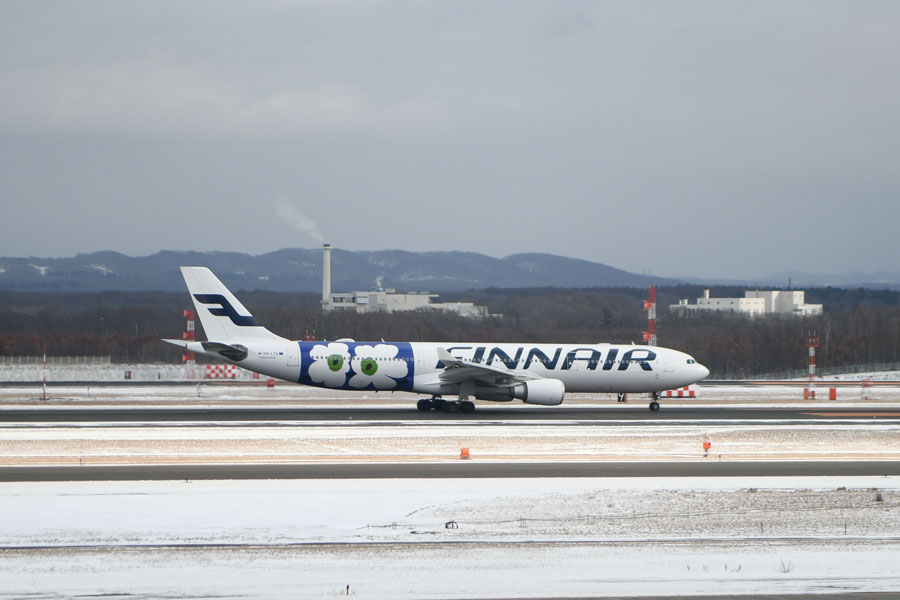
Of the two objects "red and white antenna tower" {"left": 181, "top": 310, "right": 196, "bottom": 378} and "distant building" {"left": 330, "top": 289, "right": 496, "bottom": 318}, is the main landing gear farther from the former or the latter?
"distant building" {"left": 330, "top": 289, "right": 496, "bottom": 318}

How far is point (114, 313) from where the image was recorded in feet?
383

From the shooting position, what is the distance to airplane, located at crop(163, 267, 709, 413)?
38031 millimetres

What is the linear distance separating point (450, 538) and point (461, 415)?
21794mm

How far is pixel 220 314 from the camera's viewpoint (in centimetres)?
3938

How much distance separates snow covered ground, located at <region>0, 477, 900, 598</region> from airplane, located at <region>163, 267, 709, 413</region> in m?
17.4

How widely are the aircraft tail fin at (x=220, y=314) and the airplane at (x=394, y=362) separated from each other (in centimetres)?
4

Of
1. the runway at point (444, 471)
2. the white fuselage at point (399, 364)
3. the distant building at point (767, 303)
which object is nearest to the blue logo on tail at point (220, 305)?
the white fuselage at point (399, 364)

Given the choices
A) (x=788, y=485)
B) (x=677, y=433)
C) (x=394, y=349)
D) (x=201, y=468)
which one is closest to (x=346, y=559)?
(x=201, y=468)

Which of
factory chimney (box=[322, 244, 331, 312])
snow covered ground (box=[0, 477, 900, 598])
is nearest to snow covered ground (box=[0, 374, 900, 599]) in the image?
snow covered ground (box=[0, 477, 900, 598])

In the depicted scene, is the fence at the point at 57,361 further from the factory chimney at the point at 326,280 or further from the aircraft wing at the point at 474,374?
the factory chimney at the point at 326,280

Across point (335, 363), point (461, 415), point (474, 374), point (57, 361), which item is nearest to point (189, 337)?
point (335, 363)

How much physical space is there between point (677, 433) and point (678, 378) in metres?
11.8

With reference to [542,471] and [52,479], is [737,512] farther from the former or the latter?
[52,479]

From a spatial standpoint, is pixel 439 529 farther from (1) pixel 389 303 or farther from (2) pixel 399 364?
(1) pixel 389 303
